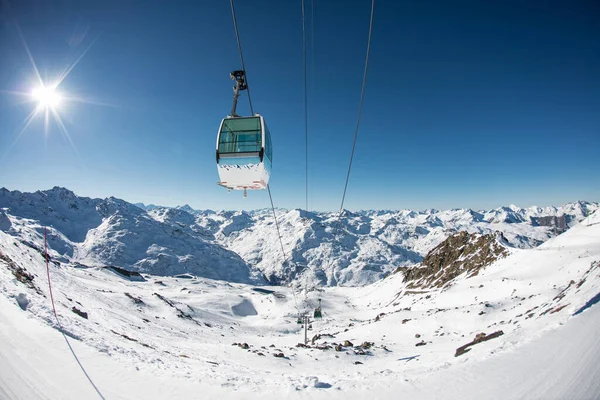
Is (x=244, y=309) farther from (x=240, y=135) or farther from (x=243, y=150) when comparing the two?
(x=240, y=135)

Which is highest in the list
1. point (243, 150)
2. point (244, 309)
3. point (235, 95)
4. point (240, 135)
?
point (235, 95)

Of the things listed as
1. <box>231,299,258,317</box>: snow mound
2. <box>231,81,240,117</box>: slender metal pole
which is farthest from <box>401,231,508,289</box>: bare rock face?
<box>231,81,240,117</box>: slender metal pole

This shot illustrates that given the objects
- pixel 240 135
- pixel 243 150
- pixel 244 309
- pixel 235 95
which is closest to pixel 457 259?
pixel 244 309

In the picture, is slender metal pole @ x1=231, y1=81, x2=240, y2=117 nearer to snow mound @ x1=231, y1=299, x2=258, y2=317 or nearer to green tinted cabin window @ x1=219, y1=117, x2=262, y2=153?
green tinted cabin window @ x1=219, y1=117, x2=262, y2=153

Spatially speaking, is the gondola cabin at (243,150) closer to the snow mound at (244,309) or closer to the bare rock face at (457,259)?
the bare rock face at (457,259)

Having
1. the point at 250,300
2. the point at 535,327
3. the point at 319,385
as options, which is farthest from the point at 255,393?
the point at 250,300

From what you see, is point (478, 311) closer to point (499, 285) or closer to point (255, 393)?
point (499, 285)

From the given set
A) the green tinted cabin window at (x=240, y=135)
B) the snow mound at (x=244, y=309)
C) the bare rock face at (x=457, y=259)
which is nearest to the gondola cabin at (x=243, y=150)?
the green tinted cabin window at (x=240, y=135)
